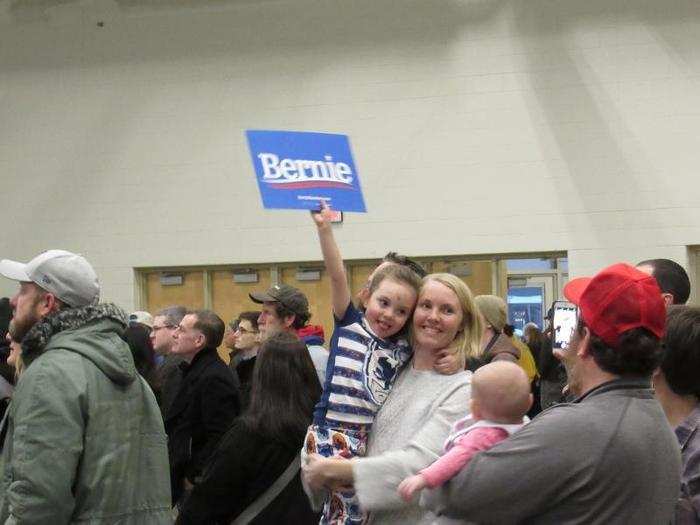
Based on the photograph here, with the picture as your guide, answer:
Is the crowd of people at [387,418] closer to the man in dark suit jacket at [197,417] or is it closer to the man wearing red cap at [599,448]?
the man wearing red cap at [599,448]

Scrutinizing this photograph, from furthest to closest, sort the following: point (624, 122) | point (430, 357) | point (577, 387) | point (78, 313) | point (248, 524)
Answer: point (624, 122) → point (248, 524) → point (78, 313) → point (430, 357) → point (577, 387)

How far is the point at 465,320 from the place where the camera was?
2.95 m

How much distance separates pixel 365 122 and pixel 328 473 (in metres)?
8.63

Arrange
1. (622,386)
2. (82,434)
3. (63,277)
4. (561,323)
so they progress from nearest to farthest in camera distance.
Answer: (622,386)
(82,434)
(63,277)
(561,323)

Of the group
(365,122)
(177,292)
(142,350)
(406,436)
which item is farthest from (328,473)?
(177,292)

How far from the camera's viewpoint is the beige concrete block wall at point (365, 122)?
1045 cm

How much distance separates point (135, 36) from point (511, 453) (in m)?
10.7

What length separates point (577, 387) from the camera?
2.26 m

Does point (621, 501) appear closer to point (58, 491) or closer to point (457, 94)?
point (58, 491)

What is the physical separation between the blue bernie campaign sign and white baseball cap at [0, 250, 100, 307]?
2.37 ft

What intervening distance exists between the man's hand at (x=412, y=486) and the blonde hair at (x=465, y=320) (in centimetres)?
67

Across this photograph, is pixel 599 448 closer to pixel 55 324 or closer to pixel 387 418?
pixel 387 418

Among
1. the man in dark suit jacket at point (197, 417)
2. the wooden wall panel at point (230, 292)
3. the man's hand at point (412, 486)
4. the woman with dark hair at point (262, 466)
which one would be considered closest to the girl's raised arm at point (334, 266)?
the man's hand at point (412, 486)

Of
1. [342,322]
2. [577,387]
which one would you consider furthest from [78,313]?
[577,387]
